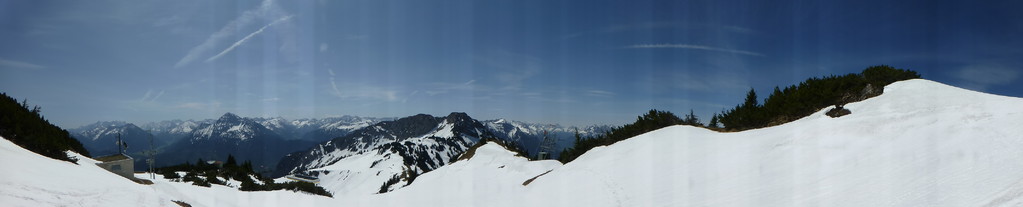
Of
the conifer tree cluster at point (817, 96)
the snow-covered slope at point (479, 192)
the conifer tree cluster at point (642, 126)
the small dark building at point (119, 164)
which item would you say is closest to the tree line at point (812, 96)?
the conifer tree cluster at point (817, 96)

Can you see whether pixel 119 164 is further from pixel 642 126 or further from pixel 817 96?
pixel 817 96

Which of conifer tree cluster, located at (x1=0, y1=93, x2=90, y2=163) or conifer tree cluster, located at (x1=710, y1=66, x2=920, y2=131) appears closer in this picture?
conifer tree cluster, located at (x1=0, y1=93, x2=90, y2=163)

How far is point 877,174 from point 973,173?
189cm

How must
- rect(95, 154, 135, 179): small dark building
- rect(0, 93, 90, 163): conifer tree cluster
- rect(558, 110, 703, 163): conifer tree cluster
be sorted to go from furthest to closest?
1. rect(558, 110, 703, 163): conifer tree cluster
2. rect(95, 154, 135, 179): small dark building
3. rect(0, 93, 90, 163): conifer tree cluster

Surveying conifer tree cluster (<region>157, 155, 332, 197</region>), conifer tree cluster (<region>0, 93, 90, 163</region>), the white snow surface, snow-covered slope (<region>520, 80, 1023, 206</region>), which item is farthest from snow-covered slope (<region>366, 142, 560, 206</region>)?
conifer tree cluster (<region>0, 93, 90, 163</region>)

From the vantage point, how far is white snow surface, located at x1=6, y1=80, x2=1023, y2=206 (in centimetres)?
948

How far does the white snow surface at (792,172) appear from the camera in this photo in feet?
31.1

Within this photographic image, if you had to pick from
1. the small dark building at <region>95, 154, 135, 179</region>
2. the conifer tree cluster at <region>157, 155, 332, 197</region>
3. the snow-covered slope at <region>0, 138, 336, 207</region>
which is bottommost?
the conifer tree cluster at <region>157, 155, 332, 197</region>

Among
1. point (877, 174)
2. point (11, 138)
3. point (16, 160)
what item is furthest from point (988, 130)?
point (11, 138)

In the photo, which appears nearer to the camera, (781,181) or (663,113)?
(781,181)

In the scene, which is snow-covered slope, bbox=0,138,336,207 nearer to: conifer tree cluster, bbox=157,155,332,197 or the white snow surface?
the white snow surface

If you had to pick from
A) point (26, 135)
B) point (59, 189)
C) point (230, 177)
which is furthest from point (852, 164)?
point (230, 177)

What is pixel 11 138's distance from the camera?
23234 millimetres

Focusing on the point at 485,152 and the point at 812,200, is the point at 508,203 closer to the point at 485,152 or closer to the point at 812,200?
the point at 812,200
